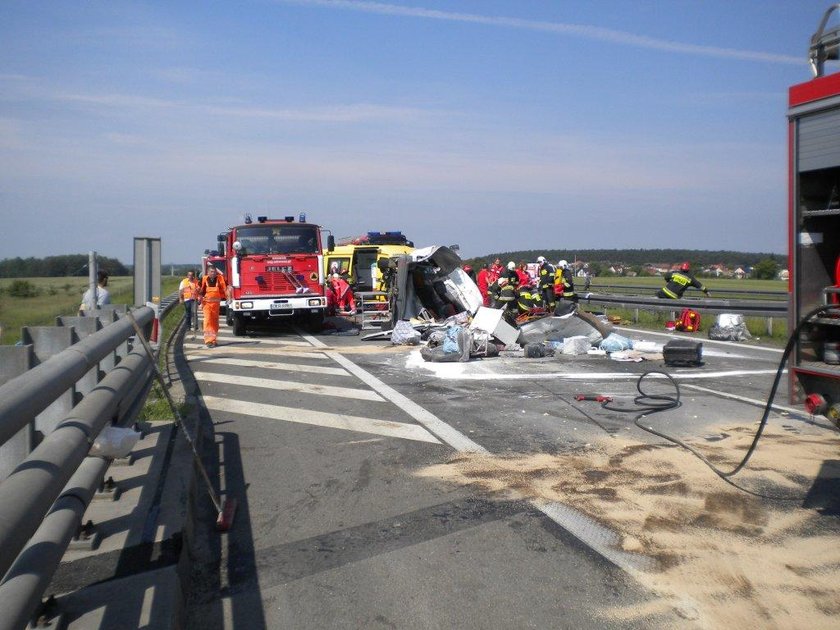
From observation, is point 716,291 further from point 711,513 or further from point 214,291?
point 711,513

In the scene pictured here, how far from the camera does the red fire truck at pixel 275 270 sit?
20812mm

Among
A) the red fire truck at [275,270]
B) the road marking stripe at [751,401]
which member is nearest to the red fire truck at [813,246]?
the road marking stripe at [751,401]

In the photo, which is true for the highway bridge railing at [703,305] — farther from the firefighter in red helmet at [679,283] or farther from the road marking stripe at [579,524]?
the road marking stripe at [579,524]

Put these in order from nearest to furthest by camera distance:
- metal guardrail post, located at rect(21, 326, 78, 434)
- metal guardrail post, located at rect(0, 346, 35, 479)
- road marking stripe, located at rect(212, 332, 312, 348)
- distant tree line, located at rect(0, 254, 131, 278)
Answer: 1. metal guardrail post, located at rect(0, 346, 35, 479)
2. metal guardrail post, located at rect(21, 326, 78, 434)
3. distant tree line, located at rect(0, 254, 131, 278)
4. road marking stripe, located at rect(212, 332, 312, 348)

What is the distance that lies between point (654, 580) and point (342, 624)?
1.83m

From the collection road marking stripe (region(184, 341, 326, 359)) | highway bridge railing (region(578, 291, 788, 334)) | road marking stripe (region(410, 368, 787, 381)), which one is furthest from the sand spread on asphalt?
road marking stripe (region(184, 341, 326, 359))

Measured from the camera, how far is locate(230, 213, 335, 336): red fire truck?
20812 mm

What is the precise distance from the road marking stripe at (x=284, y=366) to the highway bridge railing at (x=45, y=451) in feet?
27.1

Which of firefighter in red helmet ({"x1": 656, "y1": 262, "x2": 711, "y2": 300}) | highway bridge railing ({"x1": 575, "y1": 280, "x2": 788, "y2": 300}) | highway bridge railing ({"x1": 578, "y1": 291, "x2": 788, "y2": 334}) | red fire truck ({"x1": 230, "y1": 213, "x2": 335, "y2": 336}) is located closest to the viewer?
highway bridge railing ({"x1": 578, "y1": 291, "x2": 788, "y2": 334})

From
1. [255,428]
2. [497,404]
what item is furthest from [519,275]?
[255,428]

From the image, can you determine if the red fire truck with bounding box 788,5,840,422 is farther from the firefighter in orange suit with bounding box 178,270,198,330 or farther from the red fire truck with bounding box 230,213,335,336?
the firefighter in orange suit with bounding box 178,270,198,330

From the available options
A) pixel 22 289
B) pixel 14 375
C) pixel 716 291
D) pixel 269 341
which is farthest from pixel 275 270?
pixel 14 375

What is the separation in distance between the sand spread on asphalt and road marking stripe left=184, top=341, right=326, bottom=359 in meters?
9.39

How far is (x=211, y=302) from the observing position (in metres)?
18.5
